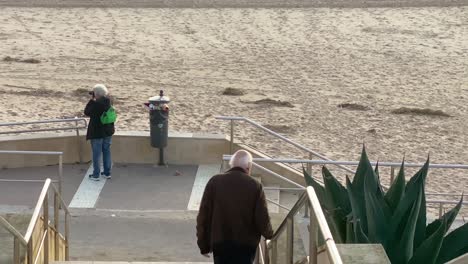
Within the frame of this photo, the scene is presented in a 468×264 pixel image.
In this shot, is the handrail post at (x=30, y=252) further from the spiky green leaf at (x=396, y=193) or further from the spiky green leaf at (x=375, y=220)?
the spiky green leaf at (x=396, y=193)

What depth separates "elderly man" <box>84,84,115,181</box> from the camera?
12.7m

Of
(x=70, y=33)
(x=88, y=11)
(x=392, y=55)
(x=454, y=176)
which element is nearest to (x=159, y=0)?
(x=88, y=11)

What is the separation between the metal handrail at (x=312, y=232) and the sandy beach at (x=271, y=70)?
8.32m

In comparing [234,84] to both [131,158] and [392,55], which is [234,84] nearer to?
[392,55]

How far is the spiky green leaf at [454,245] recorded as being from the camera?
22.0 ft

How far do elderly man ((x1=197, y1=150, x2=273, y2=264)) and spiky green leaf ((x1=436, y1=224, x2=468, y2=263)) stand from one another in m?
1.31

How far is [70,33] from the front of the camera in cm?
2930

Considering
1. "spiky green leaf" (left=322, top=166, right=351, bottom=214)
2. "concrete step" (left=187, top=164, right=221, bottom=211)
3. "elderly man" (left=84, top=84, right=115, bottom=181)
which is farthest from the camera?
"elderly man" (left=84, top=84, right=115, bottom=181)

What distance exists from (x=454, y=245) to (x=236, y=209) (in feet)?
5.36

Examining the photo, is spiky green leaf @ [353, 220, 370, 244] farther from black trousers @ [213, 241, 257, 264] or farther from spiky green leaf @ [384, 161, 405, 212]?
black trousers @ [213, 241, 257, 264]

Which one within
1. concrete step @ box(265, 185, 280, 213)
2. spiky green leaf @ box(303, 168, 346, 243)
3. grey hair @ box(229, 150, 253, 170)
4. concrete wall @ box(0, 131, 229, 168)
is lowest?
concrete step @ box(265, 185, 280, 213)

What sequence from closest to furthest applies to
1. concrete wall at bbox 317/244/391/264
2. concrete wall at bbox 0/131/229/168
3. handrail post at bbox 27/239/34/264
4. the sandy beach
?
concrete wall at bbox 317/244/391/264 < handrail post at bbox 27/239/34/264 < concrete wall at bbox 0/131/229/168 < the sandy beach

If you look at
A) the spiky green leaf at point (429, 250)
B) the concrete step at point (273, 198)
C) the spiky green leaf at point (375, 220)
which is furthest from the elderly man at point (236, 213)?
the concrete step at point (273, 198)

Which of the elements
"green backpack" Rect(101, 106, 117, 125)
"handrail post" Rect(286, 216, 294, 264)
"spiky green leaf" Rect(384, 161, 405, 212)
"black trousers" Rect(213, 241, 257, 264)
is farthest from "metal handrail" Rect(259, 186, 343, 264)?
"green backpack" Rect(101, 106, 117, 125)
